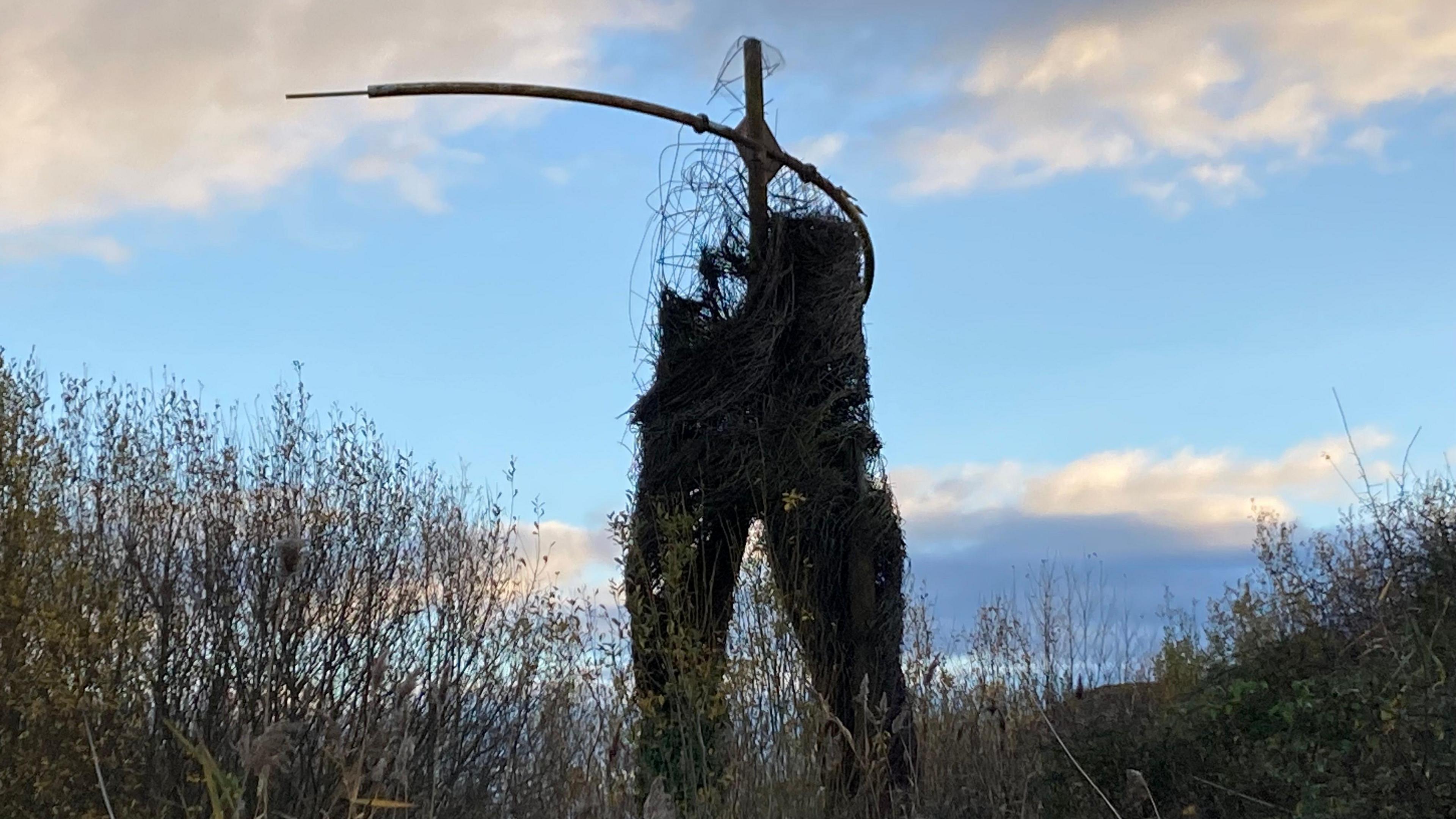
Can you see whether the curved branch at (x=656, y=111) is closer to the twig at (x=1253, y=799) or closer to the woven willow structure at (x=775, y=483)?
the woven willow structure at (x=775, y=483)

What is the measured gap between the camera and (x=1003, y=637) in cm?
730

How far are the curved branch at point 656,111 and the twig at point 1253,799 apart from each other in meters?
2.91

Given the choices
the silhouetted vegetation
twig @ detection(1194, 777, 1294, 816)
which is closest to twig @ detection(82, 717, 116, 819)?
the silhouetted vegetation

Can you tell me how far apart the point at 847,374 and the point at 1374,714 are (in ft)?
8.94

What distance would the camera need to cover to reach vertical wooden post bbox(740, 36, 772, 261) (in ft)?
20.0

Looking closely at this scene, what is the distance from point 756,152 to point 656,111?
22.2 inches

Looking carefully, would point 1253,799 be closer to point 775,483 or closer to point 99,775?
point 775,483

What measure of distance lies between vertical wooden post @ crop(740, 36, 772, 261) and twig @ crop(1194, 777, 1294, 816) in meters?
3.09

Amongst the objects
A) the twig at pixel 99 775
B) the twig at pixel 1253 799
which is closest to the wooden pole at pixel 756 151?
the twig at pixel 1253 799

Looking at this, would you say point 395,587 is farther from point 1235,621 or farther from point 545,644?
point 1235,621

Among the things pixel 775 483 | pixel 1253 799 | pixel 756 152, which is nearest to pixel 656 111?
pixel 756 152

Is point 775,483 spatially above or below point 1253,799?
above

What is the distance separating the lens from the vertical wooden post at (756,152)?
610 centimetres

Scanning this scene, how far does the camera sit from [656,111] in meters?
5.95
